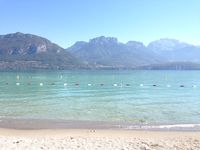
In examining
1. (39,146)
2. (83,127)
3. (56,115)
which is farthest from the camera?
(56,115)

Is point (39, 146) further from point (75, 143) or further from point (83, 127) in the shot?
point (83, 127)

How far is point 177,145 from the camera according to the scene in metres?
16.5

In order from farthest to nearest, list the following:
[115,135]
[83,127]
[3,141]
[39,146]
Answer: [83,127], [115,135], [3,141], [39,146]

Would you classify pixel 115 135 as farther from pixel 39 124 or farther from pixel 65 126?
pixel 39 124

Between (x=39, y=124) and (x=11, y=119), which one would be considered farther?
(x=11, y=119)

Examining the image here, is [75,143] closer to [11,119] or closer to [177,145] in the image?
[177,145]

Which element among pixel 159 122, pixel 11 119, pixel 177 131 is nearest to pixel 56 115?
pixel 11 119

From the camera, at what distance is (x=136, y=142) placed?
16.8m

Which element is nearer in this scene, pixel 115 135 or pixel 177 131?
pixel 115 135

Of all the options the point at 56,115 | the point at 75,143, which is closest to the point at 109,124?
the point at 56,115

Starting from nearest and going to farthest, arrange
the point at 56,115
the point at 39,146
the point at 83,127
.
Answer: the point at 39,146, the point at 83,127, the point at 56,115

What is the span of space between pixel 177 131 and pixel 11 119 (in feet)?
41.5

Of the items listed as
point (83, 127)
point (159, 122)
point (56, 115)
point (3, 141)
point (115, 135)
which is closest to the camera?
point (3, 141)

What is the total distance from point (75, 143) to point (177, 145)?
4.82 m
